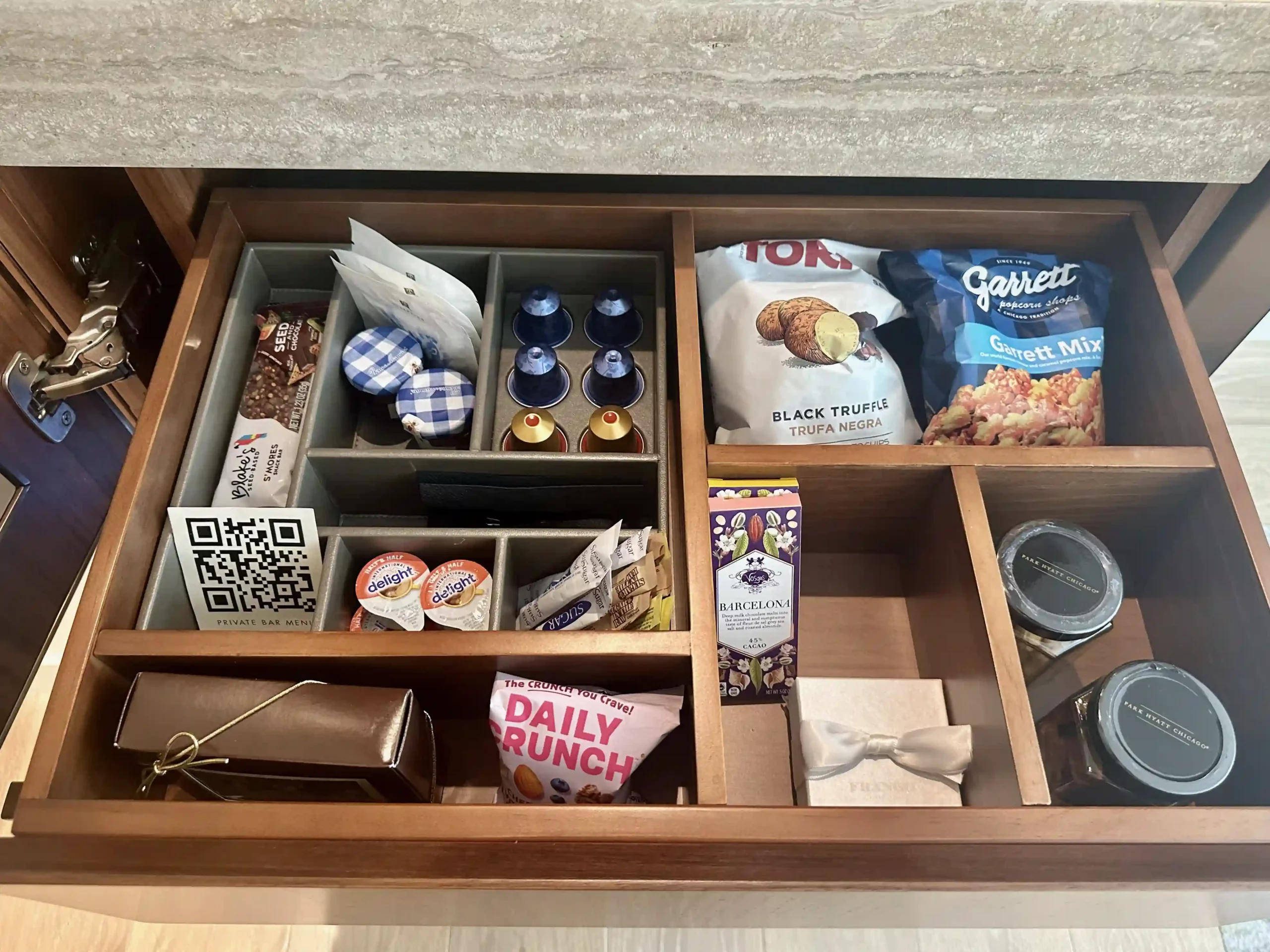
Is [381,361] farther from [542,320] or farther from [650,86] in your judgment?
[650,86]

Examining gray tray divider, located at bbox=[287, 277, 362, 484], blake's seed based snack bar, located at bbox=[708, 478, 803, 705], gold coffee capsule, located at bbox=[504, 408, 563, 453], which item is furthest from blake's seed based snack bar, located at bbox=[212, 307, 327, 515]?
blake's seed based snack bar, located at bbox=[708, 478, 803, 705]

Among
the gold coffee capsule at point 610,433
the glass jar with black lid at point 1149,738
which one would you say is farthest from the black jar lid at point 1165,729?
the gold coffee capsule at point 610,433

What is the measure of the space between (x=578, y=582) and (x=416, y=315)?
404mm

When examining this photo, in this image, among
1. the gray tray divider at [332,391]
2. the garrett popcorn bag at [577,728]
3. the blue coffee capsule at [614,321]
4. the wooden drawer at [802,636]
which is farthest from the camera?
the blue coffee capsule at [614,321]

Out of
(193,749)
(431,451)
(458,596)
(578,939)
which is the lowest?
(578,939)

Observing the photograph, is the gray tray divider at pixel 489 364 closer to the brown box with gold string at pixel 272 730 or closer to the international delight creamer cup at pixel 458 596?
the international delight creamer cup at pixel 458 596

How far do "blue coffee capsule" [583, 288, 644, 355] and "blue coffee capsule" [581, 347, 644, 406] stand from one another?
0.06 feet

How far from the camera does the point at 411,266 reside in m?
1.01

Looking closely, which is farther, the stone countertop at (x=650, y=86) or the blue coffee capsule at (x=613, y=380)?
the blue coffee capsule at (x=613, y=380)

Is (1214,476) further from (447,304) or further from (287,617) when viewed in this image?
(287,617)

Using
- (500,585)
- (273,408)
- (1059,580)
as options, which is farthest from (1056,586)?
(273,408)

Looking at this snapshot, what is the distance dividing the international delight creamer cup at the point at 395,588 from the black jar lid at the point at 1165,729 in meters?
0.67

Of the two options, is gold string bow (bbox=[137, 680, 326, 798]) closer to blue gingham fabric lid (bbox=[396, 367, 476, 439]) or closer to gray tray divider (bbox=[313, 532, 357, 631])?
gray tray divider (bbox=[313, 532, 357, 631])

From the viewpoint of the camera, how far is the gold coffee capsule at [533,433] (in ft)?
3.16
